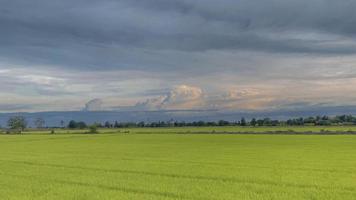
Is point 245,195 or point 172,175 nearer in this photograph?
point 245,195

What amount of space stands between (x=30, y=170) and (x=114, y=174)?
19.7 feet

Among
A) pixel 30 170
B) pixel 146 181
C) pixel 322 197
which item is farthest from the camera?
pixel 30 170

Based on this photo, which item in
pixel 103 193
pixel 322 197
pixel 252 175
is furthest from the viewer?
pixel 252 175

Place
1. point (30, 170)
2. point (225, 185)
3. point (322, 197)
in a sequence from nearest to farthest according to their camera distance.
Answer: point (322, 197) → point (225, 185) → point (30, 170)

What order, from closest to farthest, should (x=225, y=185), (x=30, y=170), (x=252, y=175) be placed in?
(x=225, y=185), (x=252, y=175), (x=30, y=170)

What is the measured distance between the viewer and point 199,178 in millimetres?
20359

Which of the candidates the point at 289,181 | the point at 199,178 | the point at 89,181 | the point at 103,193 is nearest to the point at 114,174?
the point at 89,181

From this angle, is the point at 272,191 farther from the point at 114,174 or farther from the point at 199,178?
the point at 114,174

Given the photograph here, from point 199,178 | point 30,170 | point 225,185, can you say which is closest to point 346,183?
point 225,185

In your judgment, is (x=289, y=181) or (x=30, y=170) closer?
(x=289, y=181)

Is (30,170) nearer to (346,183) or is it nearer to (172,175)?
(172,175)

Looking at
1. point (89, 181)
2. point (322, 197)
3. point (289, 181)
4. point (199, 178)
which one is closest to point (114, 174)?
point (89, 181)

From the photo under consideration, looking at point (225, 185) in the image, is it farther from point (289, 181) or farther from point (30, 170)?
point (30, 170)

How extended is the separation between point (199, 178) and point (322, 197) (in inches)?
258
